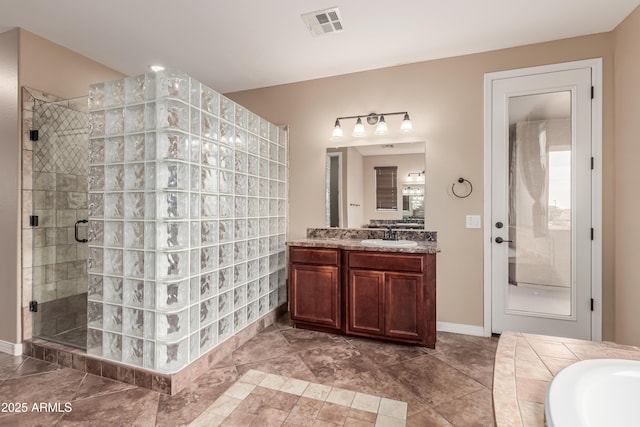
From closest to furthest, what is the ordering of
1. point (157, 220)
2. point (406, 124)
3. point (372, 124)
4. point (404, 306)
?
point (157, 220)
point (404, 306)
point (406, 124)
point (372, 124)

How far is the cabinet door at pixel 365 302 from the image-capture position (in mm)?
2723

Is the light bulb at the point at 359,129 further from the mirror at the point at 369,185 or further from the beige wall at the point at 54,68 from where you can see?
the beige wall at the point at 54,68

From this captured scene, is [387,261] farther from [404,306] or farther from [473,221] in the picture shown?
[473,221]

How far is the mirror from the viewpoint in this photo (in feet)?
10.4

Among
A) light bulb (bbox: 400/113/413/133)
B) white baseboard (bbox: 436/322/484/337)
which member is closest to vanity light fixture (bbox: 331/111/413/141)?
light bulb (bbox: 400/113/413/133)

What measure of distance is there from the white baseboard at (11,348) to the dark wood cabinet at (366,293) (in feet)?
7.19

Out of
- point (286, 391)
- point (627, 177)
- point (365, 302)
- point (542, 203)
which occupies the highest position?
point (627, 177)

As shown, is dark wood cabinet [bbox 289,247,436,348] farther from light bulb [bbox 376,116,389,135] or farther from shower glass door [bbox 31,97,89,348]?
shower glass door [bbox 31,97,89,348]

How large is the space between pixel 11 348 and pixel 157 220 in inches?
73.9

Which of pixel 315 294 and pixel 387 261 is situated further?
pixel 315 294

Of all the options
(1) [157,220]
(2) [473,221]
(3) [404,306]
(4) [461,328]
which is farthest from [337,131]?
(4) [461,328]

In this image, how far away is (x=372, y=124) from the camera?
3287 millimetres

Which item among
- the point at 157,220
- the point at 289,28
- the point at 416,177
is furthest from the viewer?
the point at 416,177

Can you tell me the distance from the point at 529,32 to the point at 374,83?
1.33 m
